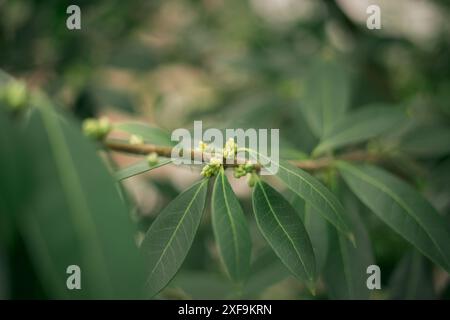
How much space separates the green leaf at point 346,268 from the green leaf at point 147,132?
36cm

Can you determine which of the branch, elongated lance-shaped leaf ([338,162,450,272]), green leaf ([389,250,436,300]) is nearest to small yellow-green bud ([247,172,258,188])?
the branch

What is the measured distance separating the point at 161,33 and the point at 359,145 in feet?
3.90

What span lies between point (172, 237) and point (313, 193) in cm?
21

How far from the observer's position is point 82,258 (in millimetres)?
384

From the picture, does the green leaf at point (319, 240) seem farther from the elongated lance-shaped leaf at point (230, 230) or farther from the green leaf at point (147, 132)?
the green leaf at point (147, 132)

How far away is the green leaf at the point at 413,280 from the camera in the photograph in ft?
3.02

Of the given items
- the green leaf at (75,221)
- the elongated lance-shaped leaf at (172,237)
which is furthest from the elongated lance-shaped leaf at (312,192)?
the green leaf at (75,221)

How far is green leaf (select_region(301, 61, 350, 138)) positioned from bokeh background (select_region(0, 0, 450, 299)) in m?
0.01

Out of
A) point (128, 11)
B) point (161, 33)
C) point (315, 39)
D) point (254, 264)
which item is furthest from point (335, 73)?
point (161, 33)

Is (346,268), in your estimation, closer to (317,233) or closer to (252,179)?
(317,233)

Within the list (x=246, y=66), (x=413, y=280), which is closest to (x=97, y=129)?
(x=413, y=280)

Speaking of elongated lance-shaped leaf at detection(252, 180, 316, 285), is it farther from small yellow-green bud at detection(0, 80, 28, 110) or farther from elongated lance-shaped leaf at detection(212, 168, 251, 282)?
small yellow-green bud at detection(0, 80, 28, 110)

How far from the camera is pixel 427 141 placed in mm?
1023

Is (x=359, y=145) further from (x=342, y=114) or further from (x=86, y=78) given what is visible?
(x=86, y=78)
